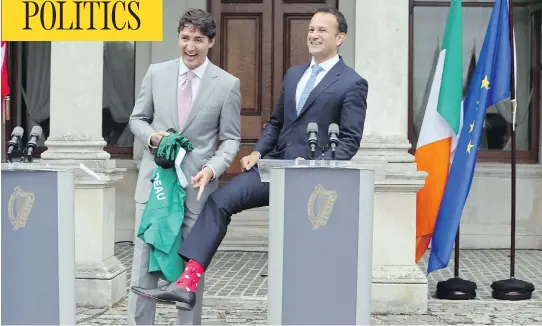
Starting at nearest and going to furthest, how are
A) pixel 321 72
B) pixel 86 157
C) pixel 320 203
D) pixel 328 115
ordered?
pixel 320 203
pixel 328 115
pixel 321 72
pixel 86 157

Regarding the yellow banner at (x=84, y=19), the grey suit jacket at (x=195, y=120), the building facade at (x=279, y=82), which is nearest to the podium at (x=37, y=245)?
the grey suit jacket at (x=195, y=120)

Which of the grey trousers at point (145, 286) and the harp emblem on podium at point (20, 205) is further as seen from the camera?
the grey trousers at point (145, 286)

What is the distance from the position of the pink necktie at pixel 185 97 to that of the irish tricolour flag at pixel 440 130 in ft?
11.4

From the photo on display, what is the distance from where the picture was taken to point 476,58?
12195 mm

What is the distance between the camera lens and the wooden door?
11906mm

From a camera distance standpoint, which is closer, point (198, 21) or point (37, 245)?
point (37, 245)

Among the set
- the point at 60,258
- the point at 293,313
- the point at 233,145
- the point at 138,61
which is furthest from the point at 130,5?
the point at 138,61

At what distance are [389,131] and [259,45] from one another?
3.65 metres

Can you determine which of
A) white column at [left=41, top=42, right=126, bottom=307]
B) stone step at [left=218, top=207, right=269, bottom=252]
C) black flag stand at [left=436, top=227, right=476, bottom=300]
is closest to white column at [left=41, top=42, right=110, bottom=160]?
white column at [left=41, top=42, right=126, bottom=307]

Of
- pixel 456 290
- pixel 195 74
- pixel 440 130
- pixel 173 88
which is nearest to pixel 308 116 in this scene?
pixel 195 74

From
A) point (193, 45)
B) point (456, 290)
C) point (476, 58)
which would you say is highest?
point (476, 58)

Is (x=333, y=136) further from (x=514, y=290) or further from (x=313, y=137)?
(x=514, y=290)

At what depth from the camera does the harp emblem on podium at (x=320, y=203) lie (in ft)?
17.6

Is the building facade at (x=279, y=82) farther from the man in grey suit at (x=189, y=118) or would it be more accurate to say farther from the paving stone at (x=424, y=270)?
the man in grey suit at (x=189, y=118)
